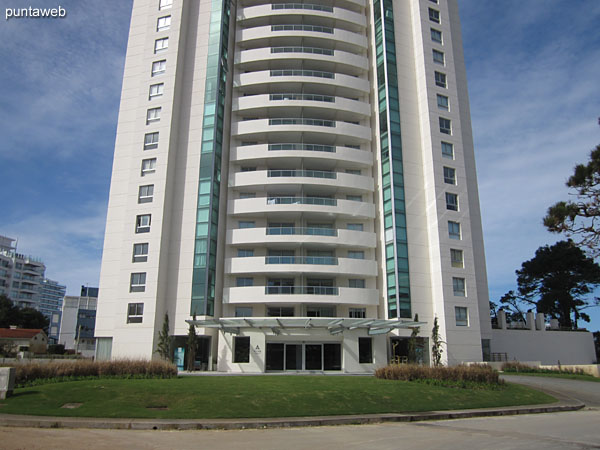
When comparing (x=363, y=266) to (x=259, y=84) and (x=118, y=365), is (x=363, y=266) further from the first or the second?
(x=118, y=365)

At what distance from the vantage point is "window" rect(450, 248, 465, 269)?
4616 cm

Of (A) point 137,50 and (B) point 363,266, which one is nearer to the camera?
(B) point 363,266

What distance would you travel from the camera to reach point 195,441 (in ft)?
42.1

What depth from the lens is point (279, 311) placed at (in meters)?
46.0

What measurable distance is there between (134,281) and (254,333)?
1242 cm

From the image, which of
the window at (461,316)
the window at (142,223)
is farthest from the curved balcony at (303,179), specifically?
the window at (461,316)

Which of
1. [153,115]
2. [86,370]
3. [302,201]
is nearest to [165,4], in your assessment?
[153,115]

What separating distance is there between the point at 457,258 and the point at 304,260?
1499 cm

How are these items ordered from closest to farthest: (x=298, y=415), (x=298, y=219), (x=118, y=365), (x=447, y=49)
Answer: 1. (x=298, y=415)
2. (x=118, y=365)
3. (x=298, y=219)
4. (x=447, y=49)

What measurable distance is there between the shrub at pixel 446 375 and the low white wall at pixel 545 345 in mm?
26452

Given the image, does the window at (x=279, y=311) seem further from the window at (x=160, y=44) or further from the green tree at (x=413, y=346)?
the window at (x=160, y=44)

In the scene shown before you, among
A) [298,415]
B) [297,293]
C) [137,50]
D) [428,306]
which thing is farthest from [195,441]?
[137,50]

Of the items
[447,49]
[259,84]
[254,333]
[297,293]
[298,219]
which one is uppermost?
[447,49]

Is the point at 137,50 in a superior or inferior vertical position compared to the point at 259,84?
superior
